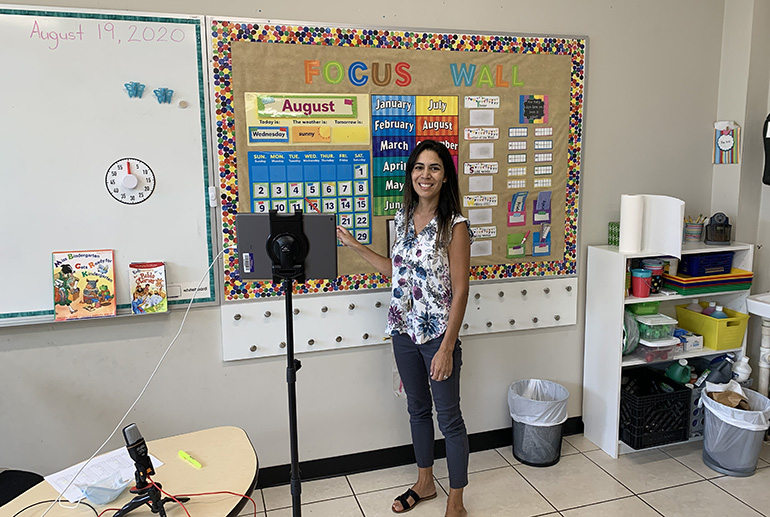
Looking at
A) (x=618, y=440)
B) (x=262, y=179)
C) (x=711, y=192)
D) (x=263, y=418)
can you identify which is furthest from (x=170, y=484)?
(x=711, y=192)

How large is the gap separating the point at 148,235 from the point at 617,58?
2452 mm

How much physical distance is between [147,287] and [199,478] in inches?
42.2

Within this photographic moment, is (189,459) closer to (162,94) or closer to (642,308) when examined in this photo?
(162,94)

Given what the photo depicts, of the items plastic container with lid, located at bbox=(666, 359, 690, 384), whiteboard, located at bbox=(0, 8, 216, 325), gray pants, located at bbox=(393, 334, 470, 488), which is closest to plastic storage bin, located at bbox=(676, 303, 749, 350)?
plastic container with lid, located at bbox=(666, 359, 690, 384)

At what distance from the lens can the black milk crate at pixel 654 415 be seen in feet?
9.75

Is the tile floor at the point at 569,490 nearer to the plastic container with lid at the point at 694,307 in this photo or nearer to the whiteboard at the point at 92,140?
the plastic container with lid at the point at 694,307

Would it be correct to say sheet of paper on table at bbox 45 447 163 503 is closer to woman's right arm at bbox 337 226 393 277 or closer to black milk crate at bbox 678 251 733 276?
woman's right arm at bbox 337 226 393 277

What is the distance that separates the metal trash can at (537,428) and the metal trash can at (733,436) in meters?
0.70

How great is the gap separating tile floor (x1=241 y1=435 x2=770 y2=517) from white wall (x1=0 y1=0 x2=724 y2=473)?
7.1 inches

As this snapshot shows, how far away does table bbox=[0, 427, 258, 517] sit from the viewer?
1529 mm

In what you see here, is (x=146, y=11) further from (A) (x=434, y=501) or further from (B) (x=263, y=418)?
(A) (x=434, y=501)

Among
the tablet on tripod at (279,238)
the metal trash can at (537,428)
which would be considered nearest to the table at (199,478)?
the tablet on tripod at (279,238)

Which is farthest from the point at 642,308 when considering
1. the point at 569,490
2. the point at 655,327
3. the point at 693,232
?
the point at 569,490

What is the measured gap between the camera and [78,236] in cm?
240
